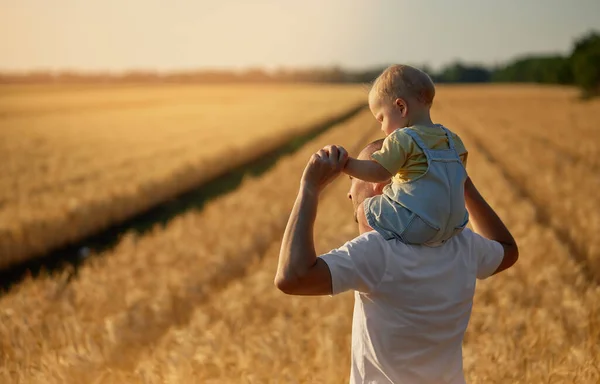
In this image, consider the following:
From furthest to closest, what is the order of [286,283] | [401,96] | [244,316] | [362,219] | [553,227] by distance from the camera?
[553,227]
[244,316]
[362,219]
[401,96]
[286,283]

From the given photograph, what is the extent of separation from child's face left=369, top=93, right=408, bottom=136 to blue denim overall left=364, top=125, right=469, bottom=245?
7 centimetres

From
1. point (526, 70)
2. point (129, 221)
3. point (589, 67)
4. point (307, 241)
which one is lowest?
point (526, 70)

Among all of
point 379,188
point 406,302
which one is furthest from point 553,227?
point 406,302

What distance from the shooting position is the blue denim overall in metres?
1.89

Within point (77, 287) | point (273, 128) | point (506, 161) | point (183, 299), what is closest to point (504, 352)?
point (183, 299)

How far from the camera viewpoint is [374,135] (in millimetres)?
23938

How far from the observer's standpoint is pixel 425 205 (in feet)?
6.24

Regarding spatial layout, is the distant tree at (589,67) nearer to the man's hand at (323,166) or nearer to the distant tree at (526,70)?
the distant tree at (526,70)

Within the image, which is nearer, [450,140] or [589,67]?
[450,140]

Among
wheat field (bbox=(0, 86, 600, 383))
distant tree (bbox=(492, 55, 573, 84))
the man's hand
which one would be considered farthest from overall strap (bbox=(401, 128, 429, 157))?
distant tree (bbox=(492, 55, 573, 84))

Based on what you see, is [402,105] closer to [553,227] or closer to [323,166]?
[323,166]

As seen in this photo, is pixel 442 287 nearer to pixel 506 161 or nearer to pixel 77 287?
pixel 77 287

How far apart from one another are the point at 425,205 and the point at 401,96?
1.07 ft

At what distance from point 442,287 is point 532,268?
4.02 meters
